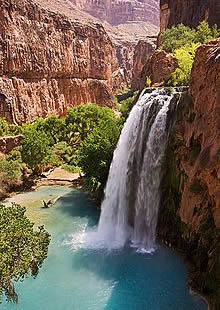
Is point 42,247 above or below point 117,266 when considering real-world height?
above

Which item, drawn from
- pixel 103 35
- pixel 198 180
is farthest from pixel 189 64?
pixel 103 35

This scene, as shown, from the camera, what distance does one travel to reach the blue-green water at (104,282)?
469 inches

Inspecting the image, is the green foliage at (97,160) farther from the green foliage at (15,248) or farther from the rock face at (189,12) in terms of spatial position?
the rock face at (189,12)

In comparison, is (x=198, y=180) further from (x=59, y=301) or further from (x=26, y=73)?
(x=26, y=73)

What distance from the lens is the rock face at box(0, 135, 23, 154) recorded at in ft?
97.2

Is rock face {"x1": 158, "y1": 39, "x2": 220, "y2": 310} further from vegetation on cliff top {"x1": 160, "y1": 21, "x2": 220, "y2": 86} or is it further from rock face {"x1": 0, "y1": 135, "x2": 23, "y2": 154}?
rock face {"x1": 0, "y1": 135, "x2": 23, "y2": 154}

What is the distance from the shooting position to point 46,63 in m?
46.0

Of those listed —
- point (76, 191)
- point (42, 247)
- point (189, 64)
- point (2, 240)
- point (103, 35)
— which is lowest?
point (76, 191)

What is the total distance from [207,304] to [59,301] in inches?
222

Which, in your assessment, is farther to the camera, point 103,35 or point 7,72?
point 103,35

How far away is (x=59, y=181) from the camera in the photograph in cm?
2806

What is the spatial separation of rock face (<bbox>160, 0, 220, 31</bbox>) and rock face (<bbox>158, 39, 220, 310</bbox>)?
28.2m

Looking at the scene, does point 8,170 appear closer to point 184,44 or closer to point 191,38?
point 184,44

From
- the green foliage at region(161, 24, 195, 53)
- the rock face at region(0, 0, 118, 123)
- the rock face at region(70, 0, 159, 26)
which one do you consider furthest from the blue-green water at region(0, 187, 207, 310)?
the rock face at region(70, 0, 159, 26)
